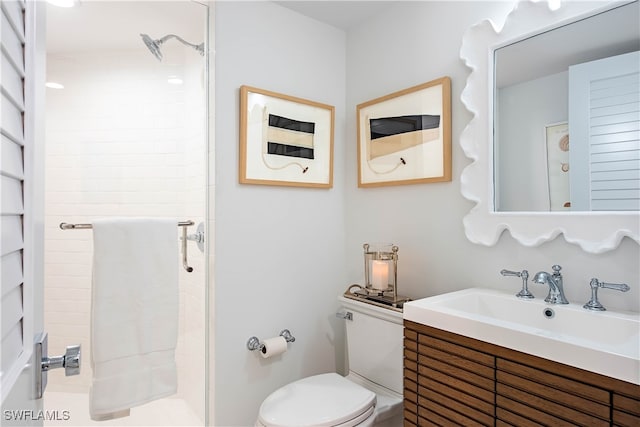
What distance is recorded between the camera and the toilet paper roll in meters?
1.91

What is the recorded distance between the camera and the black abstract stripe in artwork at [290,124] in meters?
2.04

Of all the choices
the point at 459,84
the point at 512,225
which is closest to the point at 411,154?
the point at 459,84

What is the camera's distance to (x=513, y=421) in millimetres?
1091

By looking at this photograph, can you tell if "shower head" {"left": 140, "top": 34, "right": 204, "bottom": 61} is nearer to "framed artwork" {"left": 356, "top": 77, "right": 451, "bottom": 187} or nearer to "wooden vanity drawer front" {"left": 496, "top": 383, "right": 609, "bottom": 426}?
"framed artwork" {"left": 356, "top": 77, "right": 451, "bottom": 187}

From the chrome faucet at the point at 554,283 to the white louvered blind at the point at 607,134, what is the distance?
0.85ft

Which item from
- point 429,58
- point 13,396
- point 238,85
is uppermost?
point 429,58

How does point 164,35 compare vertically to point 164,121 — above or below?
above

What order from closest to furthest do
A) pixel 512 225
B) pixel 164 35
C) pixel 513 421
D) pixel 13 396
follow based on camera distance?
pixel 13 396
pixel 513 421
pixel 512 225
pixel 164 35

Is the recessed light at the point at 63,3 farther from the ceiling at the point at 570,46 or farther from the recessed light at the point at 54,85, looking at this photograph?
the ceiling at the point at 570,46

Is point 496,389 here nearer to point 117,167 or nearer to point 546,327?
point 546,327

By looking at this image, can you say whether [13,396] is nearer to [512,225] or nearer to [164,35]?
[512,225]

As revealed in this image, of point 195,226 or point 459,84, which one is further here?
point 195,226

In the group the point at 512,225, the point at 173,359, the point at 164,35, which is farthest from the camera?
the point at 164,35

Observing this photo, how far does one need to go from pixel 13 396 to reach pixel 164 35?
1.78 meters
